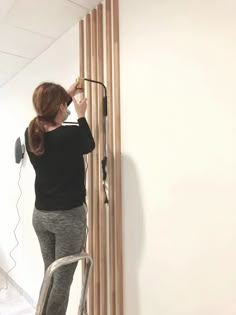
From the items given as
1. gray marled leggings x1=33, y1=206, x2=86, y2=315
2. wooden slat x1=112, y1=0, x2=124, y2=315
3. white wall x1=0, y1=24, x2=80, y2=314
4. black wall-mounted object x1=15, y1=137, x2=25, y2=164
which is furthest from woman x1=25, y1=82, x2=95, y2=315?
black wall-mounted object x1=15, y1=137, x2=25, y2=164

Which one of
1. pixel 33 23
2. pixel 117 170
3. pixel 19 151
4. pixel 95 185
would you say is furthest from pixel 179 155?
pixel 19 151

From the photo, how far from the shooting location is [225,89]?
1283mm

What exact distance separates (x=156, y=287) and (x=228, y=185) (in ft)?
2.36

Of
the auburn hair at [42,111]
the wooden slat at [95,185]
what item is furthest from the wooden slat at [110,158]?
the auburn hair at [42,111]

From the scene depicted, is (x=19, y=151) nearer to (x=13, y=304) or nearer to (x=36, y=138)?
(x=13, y=304)

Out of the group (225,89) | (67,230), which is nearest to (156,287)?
(67,230)

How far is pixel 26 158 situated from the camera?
3.05 m

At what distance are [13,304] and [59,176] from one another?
1.94m

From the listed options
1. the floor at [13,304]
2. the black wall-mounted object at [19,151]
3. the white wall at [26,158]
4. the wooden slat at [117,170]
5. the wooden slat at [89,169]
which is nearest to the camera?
the wooden slat at [117,170]

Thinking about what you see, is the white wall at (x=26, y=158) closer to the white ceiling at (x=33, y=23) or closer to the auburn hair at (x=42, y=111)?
the white ceiling at (x=33, y=23)

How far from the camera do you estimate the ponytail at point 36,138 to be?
4.87 ft

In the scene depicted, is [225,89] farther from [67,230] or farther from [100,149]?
[67,230]

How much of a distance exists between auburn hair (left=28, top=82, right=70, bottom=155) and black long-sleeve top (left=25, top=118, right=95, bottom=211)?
4cm

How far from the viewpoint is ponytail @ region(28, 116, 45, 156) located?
1485 mm
